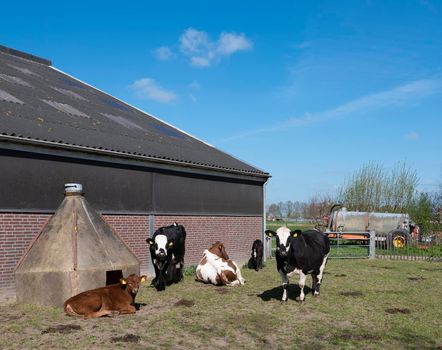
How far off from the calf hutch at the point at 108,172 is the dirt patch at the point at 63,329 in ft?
9.42

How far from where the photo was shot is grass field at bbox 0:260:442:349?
8461 millimetres

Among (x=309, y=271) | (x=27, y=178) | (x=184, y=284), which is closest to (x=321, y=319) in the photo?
(x=309, y=271)

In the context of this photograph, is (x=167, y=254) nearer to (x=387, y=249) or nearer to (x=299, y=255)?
(x=299, y=255)

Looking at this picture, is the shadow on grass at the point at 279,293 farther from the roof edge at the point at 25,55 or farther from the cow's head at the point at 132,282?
the roof edge at the point at 25,55

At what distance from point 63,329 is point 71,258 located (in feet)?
8.81

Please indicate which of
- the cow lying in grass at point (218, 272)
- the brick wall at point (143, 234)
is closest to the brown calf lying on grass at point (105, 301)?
the brick wall at point (143, 234)

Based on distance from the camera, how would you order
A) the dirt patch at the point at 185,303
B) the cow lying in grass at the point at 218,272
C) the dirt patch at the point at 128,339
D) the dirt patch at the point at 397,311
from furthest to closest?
1. the cow lying in grass at the point at 218,272
2. the dirt patch at the point at 185,303
3. the dirt patch at the point at 397,311
4. the dirt patch at the point at 128,339

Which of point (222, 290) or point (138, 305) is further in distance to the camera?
point (222, 290)

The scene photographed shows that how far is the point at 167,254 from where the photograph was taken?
47.8ft

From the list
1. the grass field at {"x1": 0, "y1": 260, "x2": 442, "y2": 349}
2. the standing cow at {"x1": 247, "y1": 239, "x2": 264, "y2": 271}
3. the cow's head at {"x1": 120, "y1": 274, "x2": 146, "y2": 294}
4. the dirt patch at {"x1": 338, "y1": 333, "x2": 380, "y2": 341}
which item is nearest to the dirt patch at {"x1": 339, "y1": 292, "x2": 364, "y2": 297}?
the grass field at {"x1": 0, "y1": 260, "x2": 442, "y2": 349}

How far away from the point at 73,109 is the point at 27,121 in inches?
166

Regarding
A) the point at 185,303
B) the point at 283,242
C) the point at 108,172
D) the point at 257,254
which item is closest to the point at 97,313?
the point at 185,303

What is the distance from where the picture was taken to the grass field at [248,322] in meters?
8.46

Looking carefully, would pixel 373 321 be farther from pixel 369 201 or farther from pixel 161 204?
pixel 369 201
